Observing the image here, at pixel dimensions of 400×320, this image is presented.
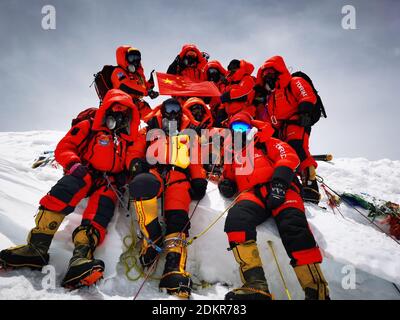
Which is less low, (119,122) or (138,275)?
(119,122)

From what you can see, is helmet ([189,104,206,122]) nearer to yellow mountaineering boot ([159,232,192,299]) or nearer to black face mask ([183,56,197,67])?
yellow mountaineering boot ([159,232,192,299])

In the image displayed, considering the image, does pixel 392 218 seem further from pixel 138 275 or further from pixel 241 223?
pixel 138 275

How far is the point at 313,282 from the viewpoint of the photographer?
2.05 m

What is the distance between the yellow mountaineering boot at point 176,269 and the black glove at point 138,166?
0.80 metres

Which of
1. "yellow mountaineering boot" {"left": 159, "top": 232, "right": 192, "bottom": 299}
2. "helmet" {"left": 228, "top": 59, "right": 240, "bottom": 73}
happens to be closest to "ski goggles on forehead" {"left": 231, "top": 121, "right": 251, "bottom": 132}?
"yellow mountaineering boot" {"left": 159, "top": 232, "right": 192, "bottom": 299}

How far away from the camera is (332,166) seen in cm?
712

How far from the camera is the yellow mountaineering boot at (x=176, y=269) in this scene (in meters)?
2.10

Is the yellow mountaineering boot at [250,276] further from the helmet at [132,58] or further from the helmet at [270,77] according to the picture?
the helmet at [132,58]

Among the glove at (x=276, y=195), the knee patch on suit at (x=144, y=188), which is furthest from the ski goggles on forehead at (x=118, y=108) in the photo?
the glove at (x=276, y=195)

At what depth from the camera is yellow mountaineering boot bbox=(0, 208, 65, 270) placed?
6.84ft

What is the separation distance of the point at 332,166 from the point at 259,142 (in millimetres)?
5069

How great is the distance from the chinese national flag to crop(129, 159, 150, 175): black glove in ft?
9.00

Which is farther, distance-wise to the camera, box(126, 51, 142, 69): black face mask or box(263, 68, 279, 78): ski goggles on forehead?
box(126, 51, 142, 69): black face mask
